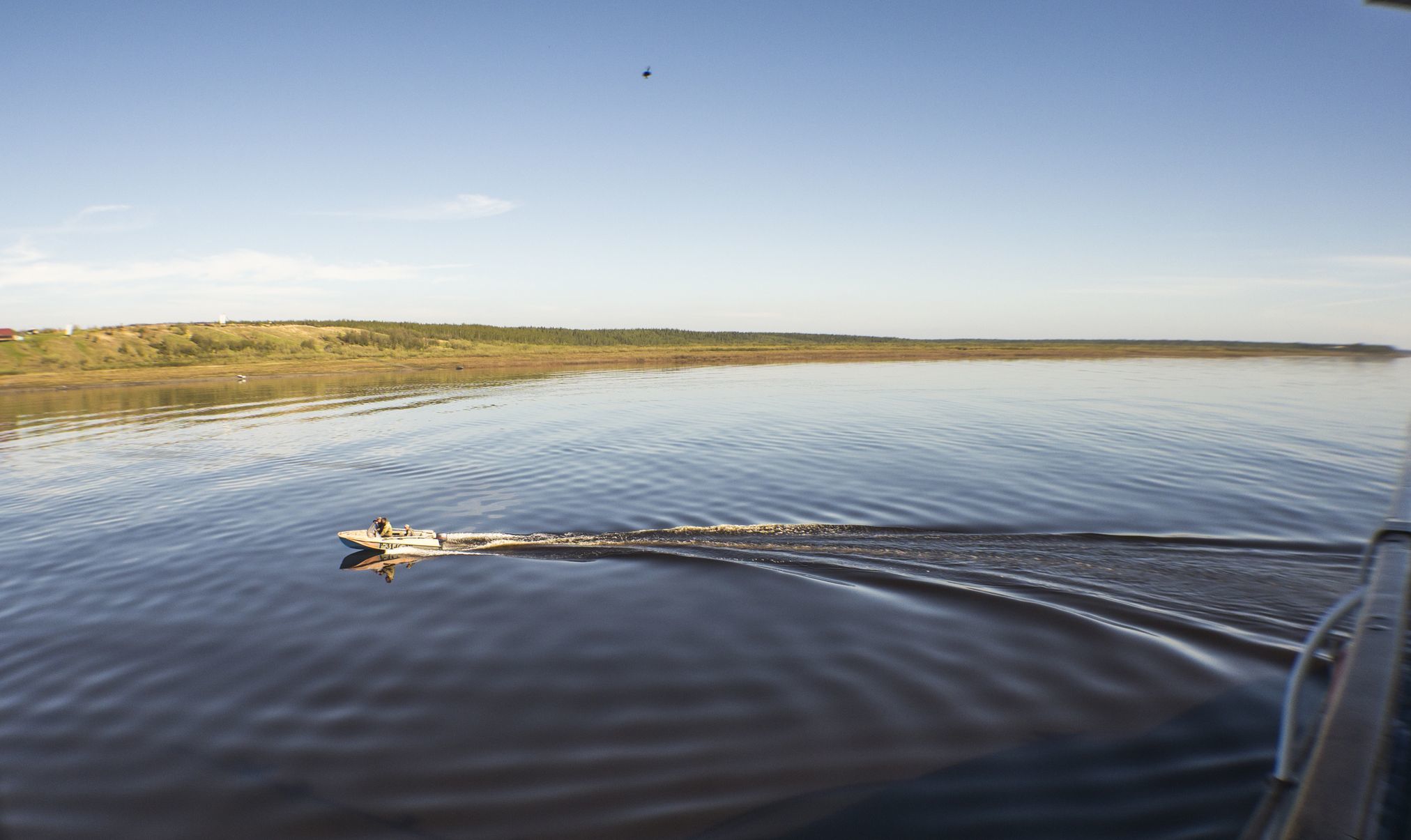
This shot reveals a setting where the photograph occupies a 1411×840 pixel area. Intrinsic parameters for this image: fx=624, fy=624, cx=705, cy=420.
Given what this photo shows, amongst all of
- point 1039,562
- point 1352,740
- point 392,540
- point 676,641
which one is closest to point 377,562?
point 392,540

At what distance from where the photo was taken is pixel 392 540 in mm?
18484

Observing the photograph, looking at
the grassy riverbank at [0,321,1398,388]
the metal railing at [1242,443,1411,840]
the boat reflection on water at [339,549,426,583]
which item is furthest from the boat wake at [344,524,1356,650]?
the grassy riverbank at [0,321,1398,388]

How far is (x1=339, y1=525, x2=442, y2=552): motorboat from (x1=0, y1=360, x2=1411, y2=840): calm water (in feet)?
1.81

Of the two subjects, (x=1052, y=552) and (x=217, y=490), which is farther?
(x=217, y=490)

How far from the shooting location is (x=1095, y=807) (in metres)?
8.18

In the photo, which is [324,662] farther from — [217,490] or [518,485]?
[217,490]

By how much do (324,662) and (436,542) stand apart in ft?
21.1

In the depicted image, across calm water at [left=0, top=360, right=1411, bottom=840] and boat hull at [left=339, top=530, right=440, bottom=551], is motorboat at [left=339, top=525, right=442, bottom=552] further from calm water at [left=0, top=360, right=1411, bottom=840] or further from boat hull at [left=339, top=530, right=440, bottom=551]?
calm water at [left=0, top=360, right=1411, bottom=840]

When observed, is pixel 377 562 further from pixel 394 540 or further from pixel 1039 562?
pixel 1039 562

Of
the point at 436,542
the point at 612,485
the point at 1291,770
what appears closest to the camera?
the point at 1291,770

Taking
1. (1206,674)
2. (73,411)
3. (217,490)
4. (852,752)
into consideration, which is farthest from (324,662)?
(73,411)

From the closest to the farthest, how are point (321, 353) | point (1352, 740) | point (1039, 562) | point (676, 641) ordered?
1. point (1352, 740)
2. point (676, 641)
3. point (1039, 562)
4. point (321, 353)

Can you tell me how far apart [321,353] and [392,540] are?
405 ft

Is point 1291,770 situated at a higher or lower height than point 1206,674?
higher
